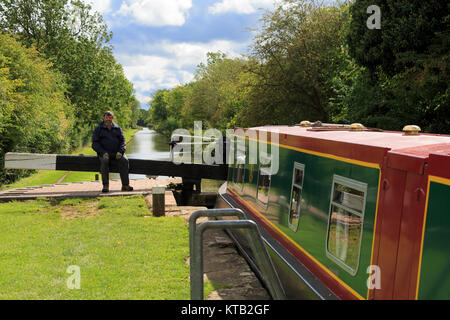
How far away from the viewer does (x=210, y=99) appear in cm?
3659

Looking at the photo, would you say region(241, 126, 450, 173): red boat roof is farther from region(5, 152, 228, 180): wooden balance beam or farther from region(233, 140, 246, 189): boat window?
region(5, 152, 228, 180): wooden balance beam

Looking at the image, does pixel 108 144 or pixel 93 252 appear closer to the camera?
pixel 93 252

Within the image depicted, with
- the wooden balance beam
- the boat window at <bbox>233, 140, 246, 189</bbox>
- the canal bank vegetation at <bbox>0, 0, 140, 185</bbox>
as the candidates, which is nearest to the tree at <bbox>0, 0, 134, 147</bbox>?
the canal bank vegetation at <bbox>0, 0, 140, 185</bbox>

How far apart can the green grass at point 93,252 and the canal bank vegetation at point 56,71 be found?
395 inches

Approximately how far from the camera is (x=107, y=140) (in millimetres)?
9477

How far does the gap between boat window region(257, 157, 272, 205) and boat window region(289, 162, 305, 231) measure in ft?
2.75

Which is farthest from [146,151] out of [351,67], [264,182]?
[264,182]

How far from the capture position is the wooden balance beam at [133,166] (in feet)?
34.4

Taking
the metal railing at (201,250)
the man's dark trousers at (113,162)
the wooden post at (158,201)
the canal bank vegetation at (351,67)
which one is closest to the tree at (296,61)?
the canal bank vegetation at (351,67)

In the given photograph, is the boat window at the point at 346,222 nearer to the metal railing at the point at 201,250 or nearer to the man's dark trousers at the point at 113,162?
the metal railing at the point at 201,250

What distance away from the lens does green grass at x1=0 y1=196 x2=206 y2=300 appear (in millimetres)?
4254

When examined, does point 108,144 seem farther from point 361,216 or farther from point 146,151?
point 146,151

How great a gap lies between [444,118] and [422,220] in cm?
862

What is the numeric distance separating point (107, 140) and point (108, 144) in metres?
0.11
